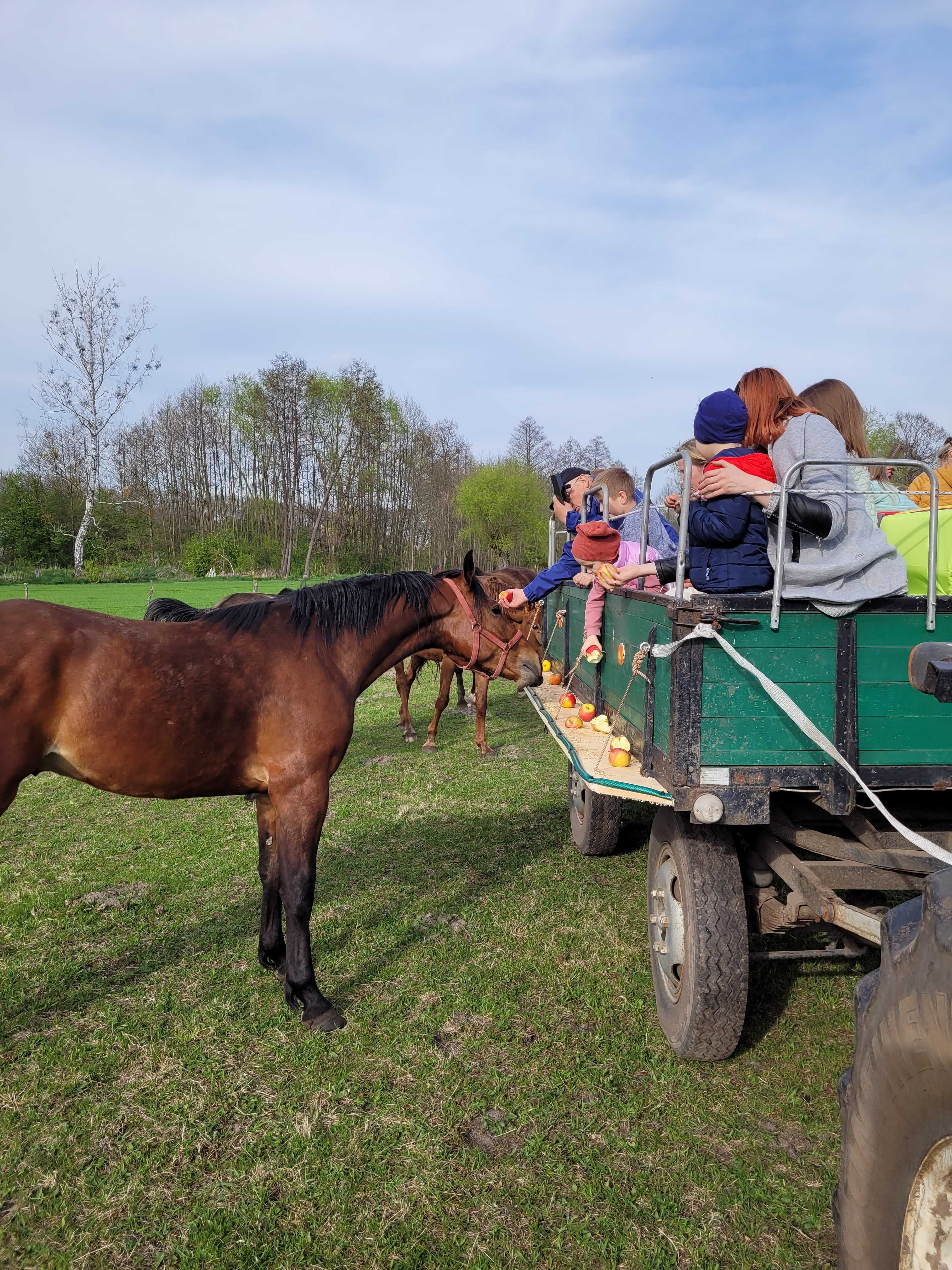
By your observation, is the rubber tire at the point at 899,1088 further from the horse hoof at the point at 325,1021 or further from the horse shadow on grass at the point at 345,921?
the horse shadow on grass at the point at 345,921

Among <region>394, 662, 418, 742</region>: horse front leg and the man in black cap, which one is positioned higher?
the man in black cap

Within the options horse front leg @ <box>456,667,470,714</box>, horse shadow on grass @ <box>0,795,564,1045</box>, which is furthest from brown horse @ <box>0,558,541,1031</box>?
horse front leg @ <box>456,667,470,714</box>

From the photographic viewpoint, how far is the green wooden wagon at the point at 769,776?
94.3 inches

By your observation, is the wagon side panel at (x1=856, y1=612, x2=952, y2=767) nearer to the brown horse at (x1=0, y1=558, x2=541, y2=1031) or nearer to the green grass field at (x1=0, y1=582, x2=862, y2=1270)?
the green grass field at (x1=0, y1=582, x2=862, y2=1270)

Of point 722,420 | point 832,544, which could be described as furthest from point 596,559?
point 832,544

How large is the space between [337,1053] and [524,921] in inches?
54.8

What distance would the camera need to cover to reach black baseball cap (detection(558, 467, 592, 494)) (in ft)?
19.3

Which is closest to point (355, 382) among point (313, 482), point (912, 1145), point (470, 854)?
point (313, 482)

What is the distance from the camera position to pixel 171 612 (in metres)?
4.09

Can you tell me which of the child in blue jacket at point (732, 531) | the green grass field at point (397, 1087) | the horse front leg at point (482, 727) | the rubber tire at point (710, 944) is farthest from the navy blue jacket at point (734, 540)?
the horse front leg at point (482, 727)

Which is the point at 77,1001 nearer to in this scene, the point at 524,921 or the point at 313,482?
the point at 524,921

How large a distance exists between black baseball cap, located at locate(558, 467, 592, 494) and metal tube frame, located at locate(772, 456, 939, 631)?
3462 mm

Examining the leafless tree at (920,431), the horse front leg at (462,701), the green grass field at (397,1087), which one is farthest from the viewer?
the leafless tree at (920,431)

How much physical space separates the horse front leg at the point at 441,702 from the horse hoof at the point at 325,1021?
16.4 ft
